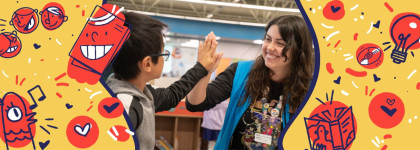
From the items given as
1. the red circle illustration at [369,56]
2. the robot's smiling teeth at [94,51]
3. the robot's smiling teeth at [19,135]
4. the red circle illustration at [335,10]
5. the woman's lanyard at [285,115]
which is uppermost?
the red circle illustration at [335,10]

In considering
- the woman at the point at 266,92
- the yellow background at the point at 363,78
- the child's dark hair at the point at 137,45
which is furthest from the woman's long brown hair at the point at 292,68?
the child's dark hair at the point at 137,45

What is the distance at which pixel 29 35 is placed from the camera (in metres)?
0.86

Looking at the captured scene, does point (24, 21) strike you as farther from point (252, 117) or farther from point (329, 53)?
point (252, 117)

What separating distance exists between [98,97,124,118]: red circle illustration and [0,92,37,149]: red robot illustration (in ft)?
0.56

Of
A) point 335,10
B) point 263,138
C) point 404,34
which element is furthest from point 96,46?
point 404,34

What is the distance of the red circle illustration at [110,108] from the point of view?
35.8 inches

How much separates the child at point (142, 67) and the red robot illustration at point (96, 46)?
2.6 inches

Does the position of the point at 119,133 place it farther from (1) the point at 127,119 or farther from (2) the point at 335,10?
(2) the point at 335,10

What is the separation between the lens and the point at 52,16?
874 millimetres

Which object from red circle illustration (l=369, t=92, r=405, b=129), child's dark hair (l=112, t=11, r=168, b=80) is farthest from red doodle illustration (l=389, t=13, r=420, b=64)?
child's dark hair (l=112, t=11, r=168, b=80)

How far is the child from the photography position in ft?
3.20

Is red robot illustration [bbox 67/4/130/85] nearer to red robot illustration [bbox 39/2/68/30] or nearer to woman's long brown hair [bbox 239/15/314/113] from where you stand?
red robot illustration [bbox 39/2/68/30]

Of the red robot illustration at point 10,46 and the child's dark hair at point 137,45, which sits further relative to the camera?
the child's dark hair at point 137,45

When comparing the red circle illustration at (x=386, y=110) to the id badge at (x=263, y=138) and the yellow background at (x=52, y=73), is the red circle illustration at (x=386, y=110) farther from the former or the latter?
the yellow background at (x=52, y=73)
